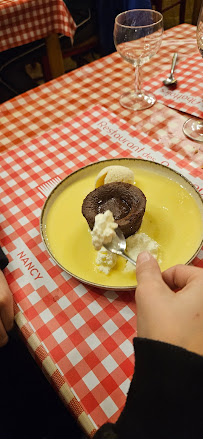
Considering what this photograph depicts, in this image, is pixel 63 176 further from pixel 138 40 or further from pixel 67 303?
pixel 138 40

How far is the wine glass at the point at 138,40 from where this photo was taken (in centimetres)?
124

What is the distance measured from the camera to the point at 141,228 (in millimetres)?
836

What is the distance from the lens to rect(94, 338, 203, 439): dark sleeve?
0.47 meters

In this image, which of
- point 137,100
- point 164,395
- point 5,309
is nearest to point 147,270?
point 164,395

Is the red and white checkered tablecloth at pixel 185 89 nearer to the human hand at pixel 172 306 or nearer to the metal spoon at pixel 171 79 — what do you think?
the metal spoon at pixel 171 79

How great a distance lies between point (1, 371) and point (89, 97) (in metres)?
1.07

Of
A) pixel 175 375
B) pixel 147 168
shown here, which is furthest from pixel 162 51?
pixel 175 375

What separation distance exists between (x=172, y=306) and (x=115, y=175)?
0.45 m

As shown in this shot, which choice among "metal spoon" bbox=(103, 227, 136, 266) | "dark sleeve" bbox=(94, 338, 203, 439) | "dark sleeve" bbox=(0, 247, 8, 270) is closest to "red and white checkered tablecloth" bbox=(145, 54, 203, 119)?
"metal spoon" bbox=(103, 227, 136, 266)

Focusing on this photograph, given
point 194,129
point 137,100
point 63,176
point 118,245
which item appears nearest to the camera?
point 118,245

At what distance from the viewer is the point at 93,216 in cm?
79

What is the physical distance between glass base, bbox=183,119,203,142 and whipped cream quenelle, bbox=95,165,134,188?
1.22 ft

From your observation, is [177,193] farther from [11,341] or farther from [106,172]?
[11,341]

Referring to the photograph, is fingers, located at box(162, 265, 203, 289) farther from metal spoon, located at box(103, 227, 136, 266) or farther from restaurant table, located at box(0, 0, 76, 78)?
restaurant table, located at box(0, 0, 76, 78)
